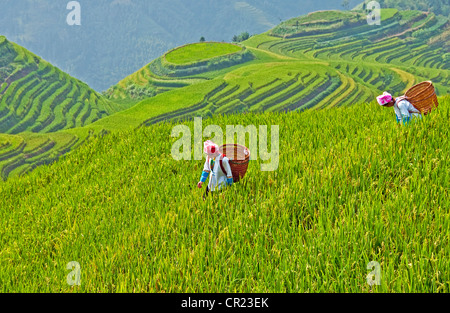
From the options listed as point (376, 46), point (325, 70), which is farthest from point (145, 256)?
point (376, 46)

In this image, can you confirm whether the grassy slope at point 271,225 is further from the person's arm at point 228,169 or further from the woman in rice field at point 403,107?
the woman in rice field at point 403,107

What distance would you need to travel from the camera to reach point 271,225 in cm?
392

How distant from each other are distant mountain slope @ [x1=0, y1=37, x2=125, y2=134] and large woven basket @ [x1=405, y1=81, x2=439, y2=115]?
5306cm

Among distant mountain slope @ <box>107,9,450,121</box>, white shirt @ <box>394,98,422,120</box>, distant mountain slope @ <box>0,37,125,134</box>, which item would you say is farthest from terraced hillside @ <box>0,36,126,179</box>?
white shirt @ <box>394,98,422,120</box>

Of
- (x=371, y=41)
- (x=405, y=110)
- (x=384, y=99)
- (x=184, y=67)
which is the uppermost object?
(x=371, y=41)

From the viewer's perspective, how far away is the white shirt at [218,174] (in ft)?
15.7

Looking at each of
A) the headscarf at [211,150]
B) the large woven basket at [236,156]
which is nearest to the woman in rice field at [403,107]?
the large woven basket at [236,156]

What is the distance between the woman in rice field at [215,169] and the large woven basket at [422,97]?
10.7 ft

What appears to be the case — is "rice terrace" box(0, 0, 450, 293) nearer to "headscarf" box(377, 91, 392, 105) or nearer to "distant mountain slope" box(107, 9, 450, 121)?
"headscarf" box(377, 91, 392, 105)

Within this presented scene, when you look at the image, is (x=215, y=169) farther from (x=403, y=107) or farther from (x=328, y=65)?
(x=328, y=65)

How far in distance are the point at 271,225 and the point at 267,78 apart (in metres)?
46.1

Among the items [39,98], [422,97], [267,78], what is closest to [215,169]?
[422,97]
